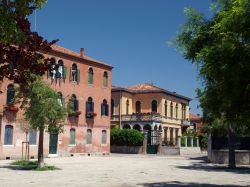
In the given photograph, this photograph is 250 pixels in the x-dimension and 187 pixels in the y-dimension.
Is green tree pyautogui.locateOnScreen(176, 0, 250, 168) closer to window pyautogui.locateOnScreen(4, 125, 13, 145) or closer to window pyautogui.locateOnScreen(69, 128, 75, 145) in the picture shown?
window pyautogui.locateOnScreen(4, 125, 13, 145)

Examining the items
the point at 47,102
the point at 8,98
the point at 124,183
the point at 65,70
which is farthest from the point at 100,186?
the point at 65,70

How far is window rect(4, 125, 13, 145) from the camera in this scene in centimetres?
3447

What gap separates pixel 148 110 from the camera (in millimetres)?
61594

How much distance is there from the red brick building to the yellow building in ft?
37.6

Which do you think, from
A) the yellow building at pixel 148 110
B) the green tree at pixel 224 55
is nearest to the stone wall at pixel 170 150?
the yellow building at pixel 148 110

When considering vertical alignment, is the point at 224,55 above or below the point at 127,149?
above

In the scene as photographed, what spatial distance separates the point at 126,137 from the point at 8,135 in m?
18.6

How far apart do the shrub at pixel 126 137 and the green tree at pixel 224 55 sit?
114 feet

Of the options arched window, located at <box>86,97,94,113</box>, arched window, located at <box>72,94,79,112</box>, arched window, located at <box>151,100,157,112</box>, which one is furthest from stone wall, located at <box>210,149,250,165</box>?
arched window, located at <box>151,100,157,112</box>

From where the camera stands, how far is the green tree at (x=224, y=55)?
11.9 metres

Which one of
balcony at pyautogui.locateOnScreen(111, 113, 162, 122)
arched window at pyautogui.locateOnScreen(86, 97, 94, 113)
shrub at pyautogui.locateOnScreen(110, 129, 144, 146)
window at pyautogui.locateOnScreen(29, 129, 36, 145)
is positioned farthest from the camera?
balcony at pyautogui.locateOnScreen(111, 113, 162, 122)

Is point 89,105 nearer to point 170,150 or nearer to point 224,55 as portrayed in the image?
point 170,150

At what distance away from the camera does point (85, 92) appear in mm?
43469

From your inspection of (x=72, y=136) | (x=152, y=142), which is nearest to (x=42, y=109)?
(x=72, y=136)
